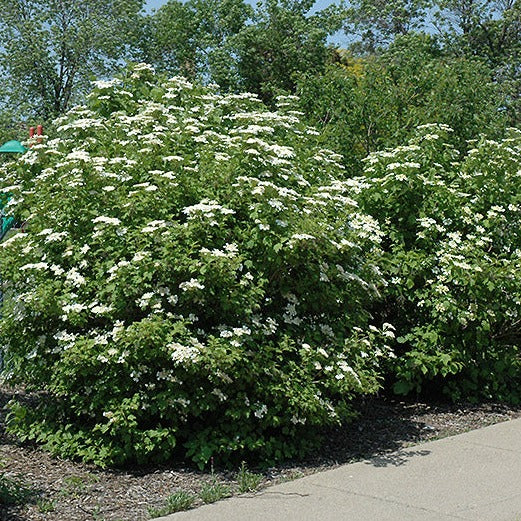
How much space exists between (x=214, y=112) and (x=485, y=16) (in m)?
27.8

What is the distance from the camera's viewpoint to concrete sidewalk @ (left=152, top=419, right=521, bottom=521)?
16.5ft

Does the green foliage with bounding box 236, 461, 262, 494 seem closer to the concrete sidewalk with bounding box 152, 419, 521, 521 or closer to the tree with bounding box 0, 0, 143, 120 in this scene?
the concrete sidewalk with bounding box 152, 419, 521, 521

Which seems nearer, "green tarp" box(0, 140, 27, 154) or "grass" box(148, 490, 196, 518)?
"grass" box(148, 490, 196, 518)

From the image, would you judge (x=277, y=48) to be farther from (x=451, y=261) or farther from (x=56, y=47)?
(x=451, y=261)

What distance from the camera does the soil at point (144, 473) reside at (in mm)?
5100

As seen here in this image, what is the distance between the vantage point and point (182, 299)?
603cm

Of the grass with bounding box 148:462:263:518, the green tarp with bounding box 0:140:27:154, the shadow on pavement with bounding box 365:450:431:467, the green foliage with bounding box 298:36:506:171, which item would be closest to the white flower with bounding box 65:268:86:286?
the grass with bounding box 148:462:263:518

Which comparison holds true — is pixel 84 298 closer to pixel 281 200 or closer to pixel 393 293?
pixel 281 200

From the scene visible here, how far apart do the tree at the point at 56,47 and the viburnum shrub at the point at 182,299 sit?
90.3 ft

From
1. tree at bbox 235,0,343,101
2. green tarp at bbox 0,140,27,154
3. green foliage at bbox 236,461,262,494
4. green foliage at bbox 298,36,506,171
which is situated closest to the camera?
green foliage at bbox 236,461,262,494

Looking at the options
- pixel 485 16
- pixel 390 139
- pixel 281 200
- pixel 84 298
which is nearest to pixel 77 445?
pixel 84 298

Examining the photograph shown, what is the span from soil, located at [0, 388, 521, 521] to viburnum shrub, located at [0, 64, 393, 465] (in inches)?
5.7

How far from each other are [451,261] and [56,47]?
94.9 feet

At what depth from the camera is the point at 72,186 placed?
6.40 m
